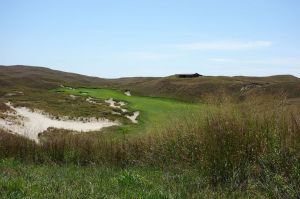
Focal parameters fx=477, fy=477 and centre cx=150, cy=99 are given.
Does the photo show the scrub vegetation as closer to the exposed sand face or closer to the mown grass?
the mown grass

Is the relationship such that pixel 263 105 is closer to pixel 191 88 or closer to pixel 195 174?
pixel 195 174

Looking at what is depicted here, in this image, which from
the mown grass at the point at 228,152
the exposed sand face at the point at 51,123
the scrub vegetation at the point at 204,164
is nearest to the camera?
the scrub vegetation at the point at 204,164

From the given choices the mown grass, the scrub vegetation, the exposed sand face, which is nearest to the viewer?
the scrub vegetation

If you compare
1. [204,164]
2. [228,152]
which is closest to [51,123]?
[204,164]

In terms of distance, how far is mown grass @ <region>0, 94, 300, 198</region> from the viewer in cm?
802

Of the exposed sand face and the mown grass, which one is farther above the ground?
the mown grass

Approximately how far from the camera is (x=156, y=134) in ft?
43.5

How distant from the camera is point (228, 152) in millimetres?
8742

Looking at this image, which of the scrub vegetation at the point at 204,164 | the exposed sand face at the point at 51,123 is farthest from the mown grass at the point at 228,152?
the exposed sand face at the point at 51,123

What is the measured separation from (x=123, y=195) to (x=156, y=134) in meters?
5.81

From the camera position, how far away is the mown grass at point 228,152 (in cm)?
802

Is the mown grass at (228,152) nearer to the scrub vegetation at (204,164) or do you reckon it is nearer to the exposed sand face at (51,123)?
the scrub vegetation at (204,164)

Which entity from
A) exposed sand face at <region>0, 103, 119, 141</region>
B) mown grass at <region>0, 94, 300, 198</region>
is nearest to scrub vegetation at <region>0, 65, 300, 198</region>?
mown grass at <region>0, 94, 300, 198</region>

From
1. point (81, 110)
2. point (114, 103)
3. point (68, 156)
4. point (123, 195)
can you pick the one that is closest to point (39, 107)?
point (81, 110)
